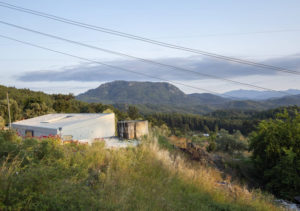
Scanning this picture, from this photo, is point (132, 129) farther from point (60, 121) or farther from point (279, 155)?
point (279, 155)

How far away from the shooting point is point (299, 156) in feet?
30.6

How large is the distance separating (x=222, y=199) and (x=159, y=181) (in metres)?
1.48

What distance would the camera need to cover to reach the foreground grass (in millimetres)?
3084

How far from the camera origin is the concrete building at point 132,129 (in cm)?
1161

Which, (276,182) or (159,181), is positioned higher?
(159,181)

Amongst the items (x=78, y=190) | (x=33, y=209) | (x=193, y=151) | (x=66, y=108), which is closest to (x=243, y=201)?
(x=78, y=190)

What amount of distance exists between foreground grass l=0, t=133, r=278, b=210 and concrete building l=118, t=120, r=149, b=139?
475 cm

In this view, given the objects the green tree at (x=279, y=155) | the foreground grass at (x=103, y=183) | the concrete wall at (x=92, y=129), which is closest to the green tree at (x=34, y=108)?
the concrete wall at (x=92, y=129)

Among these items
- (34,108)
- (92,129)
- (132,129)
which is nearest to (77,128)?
(92,129)

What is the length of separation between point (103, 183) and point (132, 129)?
7.43m

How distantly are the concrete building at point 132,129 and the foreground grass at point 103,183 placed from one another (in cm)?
475

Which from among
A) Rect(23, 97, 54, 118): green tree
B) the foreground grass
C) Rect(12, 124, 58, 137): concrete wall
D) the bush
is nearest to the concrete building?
Rect(12, 124, 58, 137): concrete wall

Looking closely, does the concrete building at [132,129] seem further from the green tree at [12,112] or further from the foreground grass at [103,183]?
the green tree at [12,112]

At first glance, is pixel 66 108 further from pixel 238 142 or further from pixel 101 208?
pixel 101 208
